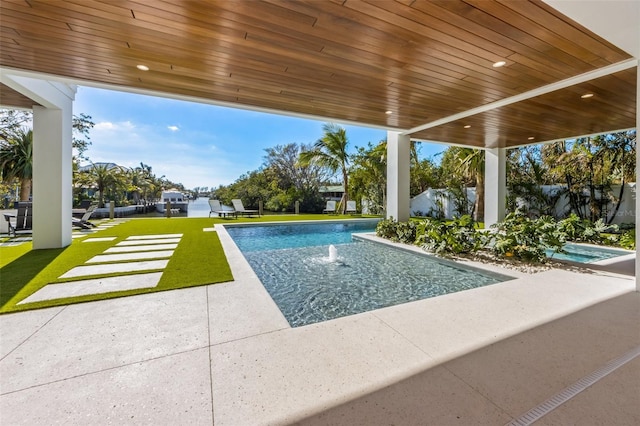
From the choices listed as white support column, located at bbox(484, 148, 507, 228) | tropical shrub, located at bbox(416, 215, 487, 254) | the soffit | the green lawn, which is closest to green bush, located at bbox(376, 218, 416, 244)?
tropical shrub, located at bbox(416, 215, 487, 254)

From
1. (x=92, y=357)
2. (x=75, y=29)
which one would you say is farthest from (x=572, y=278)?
(x=75, y=29)

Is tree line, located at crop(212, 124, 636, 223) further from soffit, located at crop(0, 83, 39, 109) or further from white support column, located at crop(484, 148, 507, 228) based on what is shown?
soffit, located at crop(0, 83, 39, 109)

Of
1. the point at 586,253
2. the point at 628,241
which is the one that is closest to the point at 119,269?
the point at 586,253

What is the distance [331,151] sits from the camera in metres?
15.2

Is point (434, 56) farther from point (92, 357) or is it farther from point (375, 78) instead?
point (92, 357)

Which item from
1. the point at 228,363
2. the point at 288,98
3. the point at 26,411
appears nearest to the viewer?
the point at 26,411

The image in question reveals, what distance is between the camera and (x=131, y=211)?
18.8 m

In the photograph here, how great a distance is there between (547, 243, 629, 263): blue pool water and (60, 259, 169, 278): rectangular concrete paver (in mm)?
8086

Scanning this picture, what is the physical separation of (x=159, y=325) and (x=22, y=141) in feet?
47.0

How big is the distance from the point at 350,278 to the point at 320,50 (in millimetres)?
3515

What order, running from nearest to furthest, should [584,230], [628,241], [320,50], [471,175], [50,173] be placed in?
1. [320,50]
2. [50,173]
3. [628,241]
4. [584,230]
5. [471,175]

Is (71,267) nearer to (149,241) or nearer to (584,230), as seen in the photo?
(149,241)

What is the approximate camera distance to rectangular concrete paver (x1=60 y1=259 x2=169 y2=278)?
4.07 metres

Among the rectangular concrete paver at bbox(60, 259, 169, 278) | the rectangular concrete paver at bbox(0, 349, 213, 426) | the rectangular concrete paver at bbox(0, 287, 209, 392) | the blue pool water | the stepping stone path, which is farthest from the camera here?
the blue pool water
